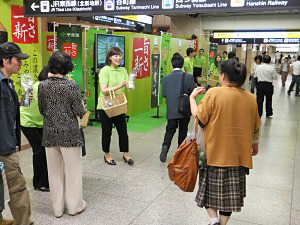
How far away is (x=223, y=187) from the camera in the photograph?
2.61m

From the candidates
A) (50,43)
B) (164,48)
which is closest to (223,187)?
(50,43)

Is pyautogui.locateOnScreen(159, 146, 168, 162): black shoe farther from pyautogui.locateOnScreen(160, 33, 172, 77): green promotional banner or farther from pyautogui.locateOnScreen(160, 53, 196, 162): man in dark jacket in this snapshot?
pyautogui.locateOnScreen(160, 33, 172, 77): green promotional banner

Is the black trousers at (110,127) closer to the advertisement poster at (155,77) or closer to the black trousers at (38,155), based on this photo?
the black trousers at (38,155)

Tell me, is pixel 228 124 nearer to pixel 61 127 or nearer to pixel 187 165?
pixel 187 165

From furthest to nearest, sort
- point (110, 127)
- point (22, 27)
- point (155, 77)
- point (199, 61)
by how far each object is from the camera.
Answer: point (199, 61) → point (155, 77) → point (22, 27) → point (110, 127)

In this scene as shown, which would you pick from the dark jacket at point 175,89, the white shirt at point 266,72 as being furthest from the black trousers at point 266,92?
the dark jacket at point 175,89

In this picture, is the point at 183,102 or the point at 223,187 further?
the point at 183,102

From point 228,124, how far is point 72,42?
5.17m

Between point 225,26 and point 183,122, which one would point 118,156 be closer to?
point 183,122

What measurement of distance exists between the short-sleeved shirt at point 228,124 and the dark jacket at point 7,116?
1.42 m

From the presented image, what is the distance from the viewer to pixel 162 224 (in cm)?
323

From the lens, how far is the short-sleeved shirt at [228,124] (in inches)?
98.9

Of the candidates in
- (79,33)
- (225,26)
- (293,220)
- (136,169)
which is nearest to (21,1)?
(79,33)

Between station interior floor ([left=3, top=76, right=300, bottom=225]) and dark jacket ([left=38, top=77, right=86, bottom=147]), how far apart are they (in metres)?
0.77
